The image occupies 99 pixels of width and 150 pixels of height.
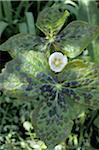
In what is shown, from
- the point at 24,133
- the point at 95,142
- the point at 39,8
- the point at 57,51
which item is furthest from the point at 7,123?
the point at 39,8

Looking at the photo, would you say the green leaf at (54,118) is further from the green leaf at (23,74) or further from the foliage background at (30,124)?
the foliage background at (30,124)

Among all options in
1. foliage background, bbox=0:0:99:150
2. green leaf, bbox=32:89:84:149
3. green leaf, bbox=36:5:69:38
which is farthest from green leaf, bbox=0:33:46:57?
foliage background, bbox=0:0:99:150

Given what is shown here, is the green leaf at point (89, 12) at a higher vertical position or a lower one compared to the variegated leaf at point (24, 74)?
higher

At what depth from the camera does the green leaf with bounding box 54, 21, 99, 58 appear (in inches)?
50.8

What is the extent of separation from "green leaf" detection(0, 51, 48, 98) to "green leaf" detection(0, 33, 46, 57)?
5 centimetres

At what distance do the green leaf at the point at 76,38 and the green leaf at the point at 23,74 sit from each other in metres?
0.07

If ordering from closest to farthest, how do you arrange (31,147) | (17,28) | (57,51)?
(57,51)
(31,147)
(17,28)

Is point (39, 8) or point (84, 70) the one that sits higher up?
point (39, 8)

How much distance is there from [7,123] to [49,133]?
1.45ft

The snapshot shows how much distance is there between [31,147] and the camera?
153 cm

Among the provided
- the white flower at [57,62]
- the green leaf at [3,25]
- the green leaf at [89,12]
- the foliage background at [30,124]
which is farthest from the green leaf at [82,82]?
the green leaf at [3,25]

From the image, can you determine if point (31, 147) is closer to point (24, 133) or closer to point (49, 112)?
point (24, 133)

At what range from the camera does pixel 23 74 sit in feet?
4.10

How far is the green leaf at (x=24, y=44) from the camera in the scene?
133cm
